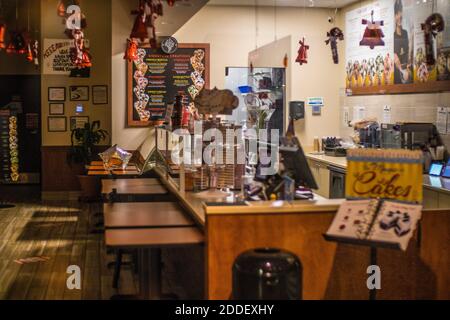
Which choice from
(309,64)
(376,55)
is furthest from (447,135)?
(309,64)

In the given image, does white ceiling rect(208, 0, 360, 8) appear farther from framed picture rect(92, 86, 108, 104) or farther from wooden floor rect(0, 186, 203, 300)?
wooden floor rect(0, 186, 203, 300)

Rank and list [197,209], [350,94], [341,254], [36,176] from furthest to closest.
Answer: [36,176] → [350,94] → [197,209] → [341,254]

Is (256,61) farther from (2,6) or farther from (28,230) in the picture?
(2,6)

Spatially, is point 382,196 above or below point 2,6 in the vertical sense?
below

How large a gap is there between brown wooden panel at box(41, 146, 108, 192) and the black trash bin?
28.4 ft

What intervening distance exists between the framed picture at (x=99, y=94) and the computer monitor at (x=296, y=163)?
8247mm

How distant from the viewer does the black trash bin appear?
3.59 metres

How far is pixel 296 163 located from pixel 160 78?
6.17 meters

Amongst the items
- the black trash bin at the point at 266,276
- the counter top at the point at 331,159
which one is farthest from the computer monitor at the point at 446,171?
the black trash bin at the point at 266,276
